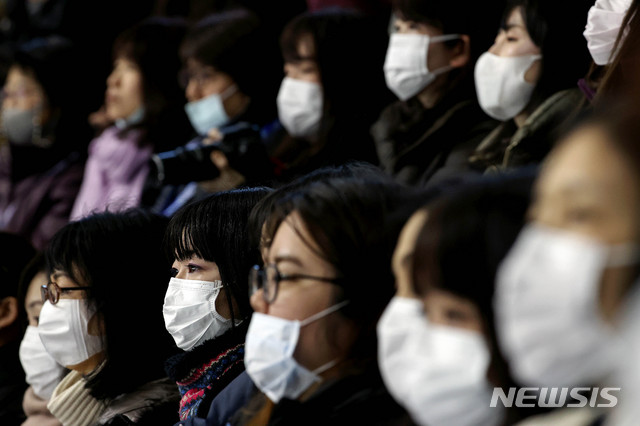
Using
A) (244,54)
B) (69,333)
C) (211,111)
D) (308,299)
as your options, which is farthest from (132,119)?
(308,299)

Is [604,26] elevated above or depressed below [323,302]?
above

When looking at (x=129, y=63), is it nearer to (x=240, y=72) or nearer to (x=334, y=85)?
(x=240, y=72)

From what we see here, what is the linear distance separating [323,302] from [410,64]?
2.09 meters

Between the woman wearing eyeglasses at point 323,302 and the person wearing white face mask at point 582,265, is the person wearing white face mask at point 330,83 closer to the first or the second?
the woman wearing eyeglasses at point 323,302

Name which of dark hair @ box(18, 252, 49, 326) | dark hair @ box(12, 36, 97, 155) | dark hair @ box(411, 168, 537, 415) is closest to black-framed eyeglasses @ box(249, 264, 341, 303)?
dark hair @ box(411, 168, 537, 415)

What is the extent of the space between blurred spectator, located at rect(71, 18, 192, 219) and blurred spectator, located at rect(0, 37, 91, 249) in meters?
0.51

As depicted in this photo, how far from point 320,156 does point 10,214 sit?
2.58m

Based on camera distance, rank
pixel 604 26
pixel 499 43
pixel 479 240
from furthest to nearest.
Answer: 1. pixel 499 43
2. pixel 604 26
3. pixel 479 240

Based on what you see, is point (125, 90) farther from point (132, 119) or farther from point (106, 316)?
point (106, 316)

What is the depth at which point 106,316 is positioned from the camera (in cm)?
359

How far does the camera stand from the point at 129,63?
19.5 ft

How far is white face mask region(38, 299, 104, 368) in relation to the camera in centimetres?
356

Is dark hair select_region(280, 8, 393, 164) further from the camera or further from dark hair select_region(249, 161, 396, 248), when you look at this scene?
dark hair select_region(249, 161, 396, 248)

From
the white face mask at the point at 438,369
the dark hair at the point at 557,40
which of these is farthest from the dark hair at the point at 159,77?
the white face mask at the point at 438,369
